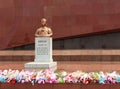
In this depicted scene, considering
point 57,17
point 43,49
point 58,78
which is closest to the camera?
point 58,78

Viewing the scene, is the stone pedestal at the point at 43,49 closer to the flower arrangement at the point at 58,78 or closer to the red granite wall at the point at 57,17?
the flower arrangement at the point at 58,78

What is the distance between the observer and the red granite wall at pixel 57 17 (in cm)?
1902

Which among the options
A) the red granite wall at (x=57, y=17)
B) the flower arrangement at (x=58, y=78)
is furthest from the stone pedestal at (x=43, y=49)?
the red granite wall at (x=57, y=17)

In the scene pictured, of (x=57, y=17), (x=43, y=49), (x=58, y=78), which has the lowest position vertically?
(x=58, y=78)

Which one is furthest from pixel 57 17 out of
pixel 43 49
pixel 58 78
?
pixel 58 78

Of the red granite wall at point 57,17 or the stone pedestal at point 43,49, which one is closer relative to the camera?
the stone pedestal at point 43,49

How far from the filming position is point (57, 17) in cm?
1917

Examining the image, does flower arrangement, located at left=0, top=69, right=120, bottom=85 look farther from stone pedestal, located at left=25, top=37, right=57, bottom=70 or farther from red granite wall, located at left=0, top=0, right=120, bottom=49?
red granite wall, located at left=0, top=0, right=120, bottom=49

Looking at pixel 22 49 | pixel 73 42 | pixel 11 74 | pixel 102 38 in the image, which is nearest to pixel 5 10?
pixel 22 49

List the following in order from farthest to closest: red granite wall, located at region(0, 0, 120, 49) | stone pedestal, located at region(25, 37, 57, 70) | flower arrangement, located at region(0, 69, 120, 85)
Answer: red granite wall, located at region(0, 0, 120, 49) < stone pedestal, located at region(25, 37, 57, 70) < flower arrangement, located at region(0, 69, 120, 85)

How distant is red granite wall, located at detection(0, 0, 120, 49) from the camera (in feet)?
62.4

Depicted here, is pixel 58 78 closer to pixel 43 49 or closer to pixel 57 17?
pixel 43 49

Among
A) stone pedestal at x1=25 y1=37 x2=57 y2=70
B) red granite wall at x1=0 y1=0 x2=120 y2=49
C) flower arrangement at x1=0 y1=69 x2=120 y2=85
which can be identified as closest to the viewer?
flower arrangement at x1=0 y1=69 x2=120 y2=85

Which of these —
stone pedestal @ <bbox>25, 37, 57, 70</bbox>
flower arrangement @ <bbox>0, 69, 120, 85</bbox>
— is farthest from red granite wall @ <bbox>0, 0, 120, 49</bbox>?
flower arrangement @ <bbox>0, 69, 120, 85</bbox>
